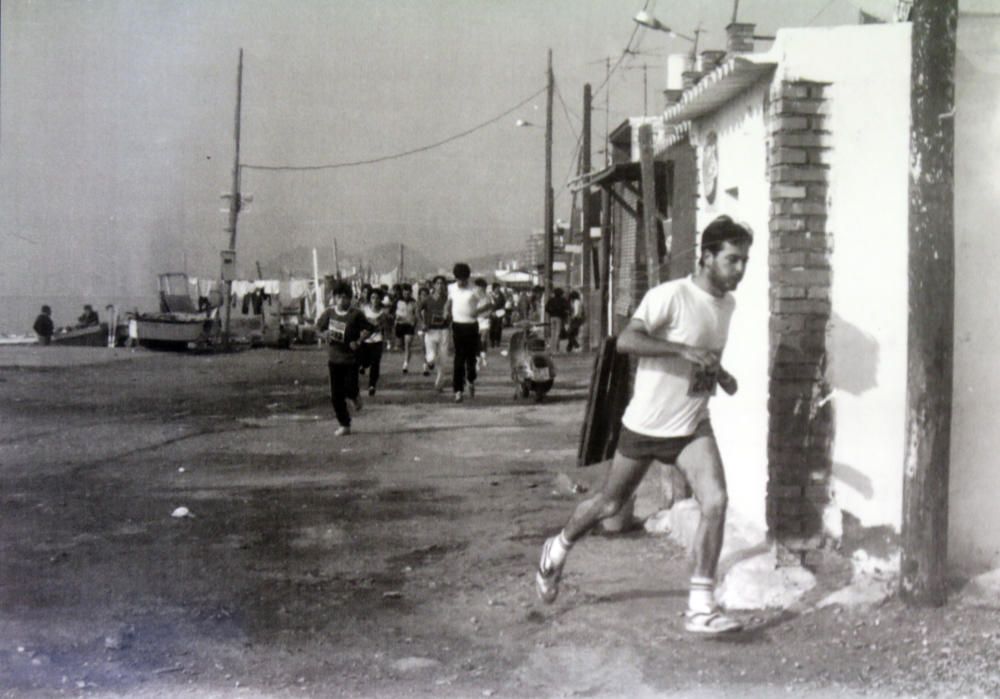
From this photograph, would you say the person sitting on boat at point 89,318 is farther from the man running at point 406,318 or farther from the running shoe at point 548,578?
the running shoe at point 548,578

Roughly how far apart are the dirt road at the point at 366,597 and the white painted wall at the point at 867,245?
32.7 inches

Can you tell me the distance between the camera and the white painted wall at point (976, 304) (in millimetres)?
5922

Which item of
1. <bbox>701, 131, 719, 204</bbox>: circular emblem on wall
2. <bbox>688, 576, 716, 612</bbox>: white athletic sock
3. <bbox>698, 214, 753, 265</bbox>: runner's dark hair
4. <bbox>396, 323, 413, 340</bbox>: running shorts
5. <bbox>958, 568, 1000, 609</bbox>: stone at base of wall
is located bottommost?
<bbox>958, 568, 1000, 609</bbox>: stone at base of wall

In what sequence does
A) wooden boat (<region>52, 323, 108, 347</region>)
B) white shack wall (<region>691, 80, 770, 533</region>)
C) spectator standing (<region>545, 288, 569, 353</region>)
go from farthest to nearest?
wooden boat (<region>52, 323, 108, 347</region>)
spectator standing (<region>545, 288, 569, 353</region>)
white shack wall (<region>691, 80, 770, 533</region>)

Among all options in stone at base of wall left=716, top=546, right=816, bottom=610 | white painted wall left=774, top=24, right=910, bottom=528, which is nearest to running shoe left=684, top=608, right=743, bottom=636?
stone at base of wall left=716, top=546, right=816, bottom=610

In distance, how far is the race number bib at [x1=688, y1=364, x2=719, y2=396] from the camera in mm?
5293

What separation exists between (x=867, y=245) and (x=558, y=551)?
7.66 feet

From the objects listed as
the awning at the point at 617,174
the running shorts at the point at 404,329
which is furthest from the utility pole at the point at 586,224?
the awning at the point at 617,174

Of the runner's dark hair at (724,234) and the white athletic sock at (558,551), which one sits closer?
the runner's dark hair at (724,234)

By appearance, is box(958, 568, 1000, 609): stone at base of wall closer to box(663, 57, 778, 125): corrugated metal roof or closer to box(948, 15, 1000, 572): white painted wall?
box(948, 15, 1000, 572): white painted wall

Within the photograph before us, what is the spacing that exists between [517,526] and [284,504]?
1.92 m

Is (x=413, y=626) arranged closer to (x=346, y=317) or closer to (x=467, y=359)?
(x=346, y=317)

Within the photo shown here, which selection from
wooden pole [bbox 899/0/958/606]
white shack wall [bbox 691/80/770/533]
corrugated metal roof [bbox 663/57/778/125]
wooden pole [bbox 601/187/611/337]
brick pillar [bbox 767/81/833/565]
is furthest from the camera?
wooden pole [bbox 601/187/611/337]

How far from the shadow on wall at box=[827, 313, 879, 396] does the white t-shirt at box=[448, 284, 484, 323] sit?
30.0 feet
